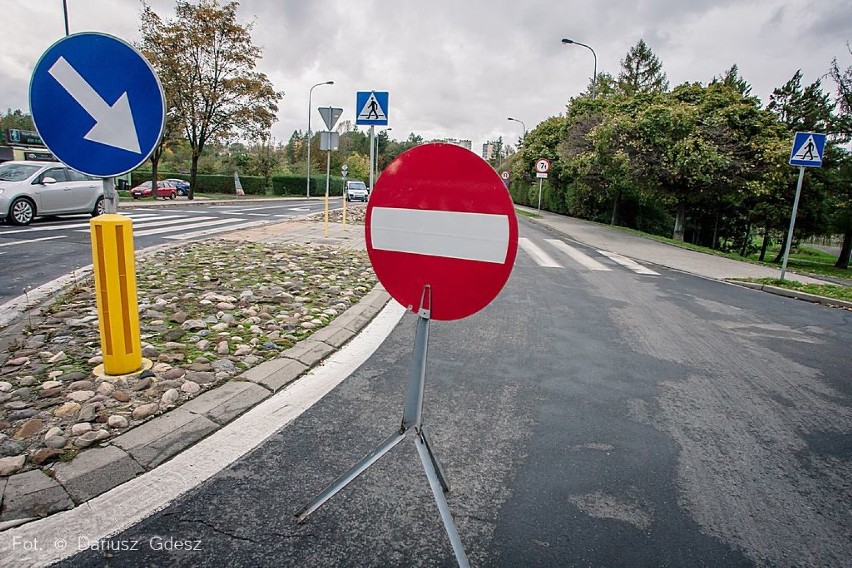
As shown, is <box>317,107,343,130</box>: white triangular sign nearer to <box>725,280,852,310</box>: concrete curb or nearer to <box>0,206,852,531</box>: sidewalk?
<box>0,206,852,531</box>: sidewalk

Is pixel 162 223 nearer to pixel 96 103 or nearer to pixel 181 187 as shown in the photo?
pixel 96 103

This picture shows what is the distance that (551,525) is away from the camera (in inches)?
85.7

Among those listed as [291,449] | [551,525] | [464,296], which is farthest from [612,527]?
[291,449]

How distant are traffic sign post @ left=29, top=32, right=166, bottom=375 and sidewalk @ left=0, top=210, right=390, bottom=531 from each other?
1.50 ft

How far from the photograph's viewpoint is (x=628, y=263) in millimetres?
11711

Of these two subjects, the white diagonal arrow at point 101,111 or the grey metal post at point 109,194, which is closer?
the white diagonal arrow at point 101,111

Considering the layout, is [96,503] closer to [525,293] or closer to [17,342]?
[17,342]

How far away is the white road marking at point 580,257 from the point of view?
10.7m

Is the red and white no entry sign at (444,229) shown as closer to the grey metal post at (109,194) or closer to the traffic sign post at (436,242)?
the traffic sign post at (436,242)

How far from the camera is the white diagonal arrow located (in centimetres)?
294

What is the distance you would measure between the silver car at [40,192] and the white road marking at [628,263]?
12650 mm

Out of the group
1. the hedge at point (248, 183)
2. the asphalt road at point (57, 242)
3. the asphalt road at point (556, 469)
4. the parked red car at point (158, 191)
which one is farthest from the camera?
the hedge at point (248, 183)

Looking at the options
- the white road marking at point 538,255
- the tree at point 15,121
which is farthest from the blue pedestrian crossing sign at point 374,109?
the tree at point 15,121

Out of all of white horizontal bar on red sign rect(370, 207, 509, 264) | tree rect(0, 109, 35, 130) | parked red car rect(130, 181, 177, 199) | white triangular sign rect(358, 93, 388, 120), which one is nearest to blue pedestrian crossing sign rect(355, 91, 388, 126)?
white triangular sign rect(358, 93, 388, 120)
